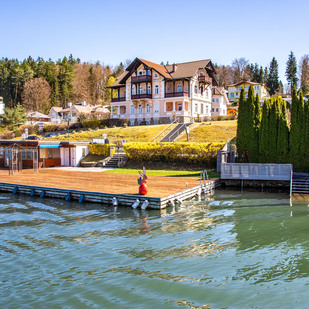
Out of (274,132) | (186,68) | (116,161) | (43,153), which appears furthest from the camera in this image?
(186,68)

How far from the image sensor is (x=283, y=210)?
16938 mm

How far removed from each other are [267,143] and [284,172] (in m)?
3.86

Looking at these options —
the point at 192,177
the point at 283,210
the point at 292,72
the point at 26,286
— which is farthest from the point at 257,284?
the point at 292,72

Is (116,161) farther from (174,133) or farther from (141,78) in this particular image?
(141,78)

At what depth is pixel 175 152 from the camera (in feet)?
102

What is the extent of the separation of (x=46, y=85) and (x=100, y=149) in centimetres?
6536

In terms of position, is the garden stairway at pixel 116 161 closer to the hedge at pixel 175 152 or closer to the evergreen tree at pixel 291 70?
the hedge at pixel 175 152

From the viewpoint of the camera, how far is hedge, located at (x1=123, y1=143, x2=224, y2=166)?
96.3 ft

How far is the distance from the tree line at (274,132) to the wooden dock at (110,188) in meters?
4.95

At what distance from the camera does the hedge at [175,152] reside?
96.3ft

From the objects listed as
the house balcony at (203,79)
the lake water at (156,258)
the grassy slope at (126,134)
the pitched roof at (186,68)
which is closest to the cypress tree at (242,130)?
the lake water at (156,258)

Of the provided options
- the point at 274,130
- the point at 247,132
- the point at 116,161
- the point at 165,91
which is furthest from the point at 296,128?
the point at 165,91

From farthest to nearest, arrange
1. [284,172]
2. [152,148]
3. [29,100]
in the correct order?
[29,100] → [152,148] → [284,172]

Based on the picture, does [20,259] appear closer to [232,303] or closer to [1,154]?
[232,303]
